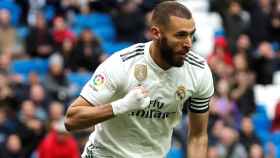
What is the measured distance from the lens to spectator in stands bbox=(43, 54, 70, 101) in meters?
14.5

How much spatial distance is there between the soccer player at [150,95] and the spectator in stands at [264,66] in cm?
939

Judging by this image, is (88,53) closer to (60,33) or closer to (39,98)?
(60,33)

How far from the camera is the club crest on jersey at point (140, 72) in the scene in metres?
6.90

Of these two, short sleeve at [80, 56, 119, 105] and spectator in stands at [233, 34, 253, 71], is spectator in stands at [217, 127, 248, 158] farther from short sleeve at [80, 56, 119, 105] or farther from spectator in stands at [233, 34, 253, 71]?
Result: short sleeve at [80, 56, 119, 105]

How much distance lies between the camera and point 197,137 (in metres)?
7.33

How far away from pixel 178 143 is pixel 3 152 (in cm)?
256

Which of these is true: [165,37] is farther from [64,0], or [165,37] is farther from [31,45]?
[64,0]

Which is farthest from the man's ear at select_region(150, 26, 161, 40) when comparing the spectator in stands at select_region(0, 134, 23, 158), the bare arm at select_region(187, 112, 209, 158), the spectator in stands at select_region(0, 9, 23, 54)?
the spectator in stands at select_region(0, 9, 23, 54)

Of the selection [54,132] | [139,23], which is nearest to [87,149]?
[54,132]

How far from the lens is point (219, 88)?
14.9 meters

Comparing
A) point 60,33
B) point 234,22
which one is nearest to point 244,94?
point 234,22

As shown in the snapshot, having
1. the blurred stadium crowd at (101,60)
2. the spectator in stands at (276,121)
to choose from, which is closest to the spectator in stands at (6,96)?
the blurred stadium crowd at (101,60)

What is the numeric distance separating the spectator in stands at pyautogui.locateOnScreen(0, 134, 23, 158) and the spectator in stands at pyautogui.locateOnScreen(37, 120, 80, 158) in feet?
1.52

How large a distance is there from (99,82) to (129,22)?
10456 mm
